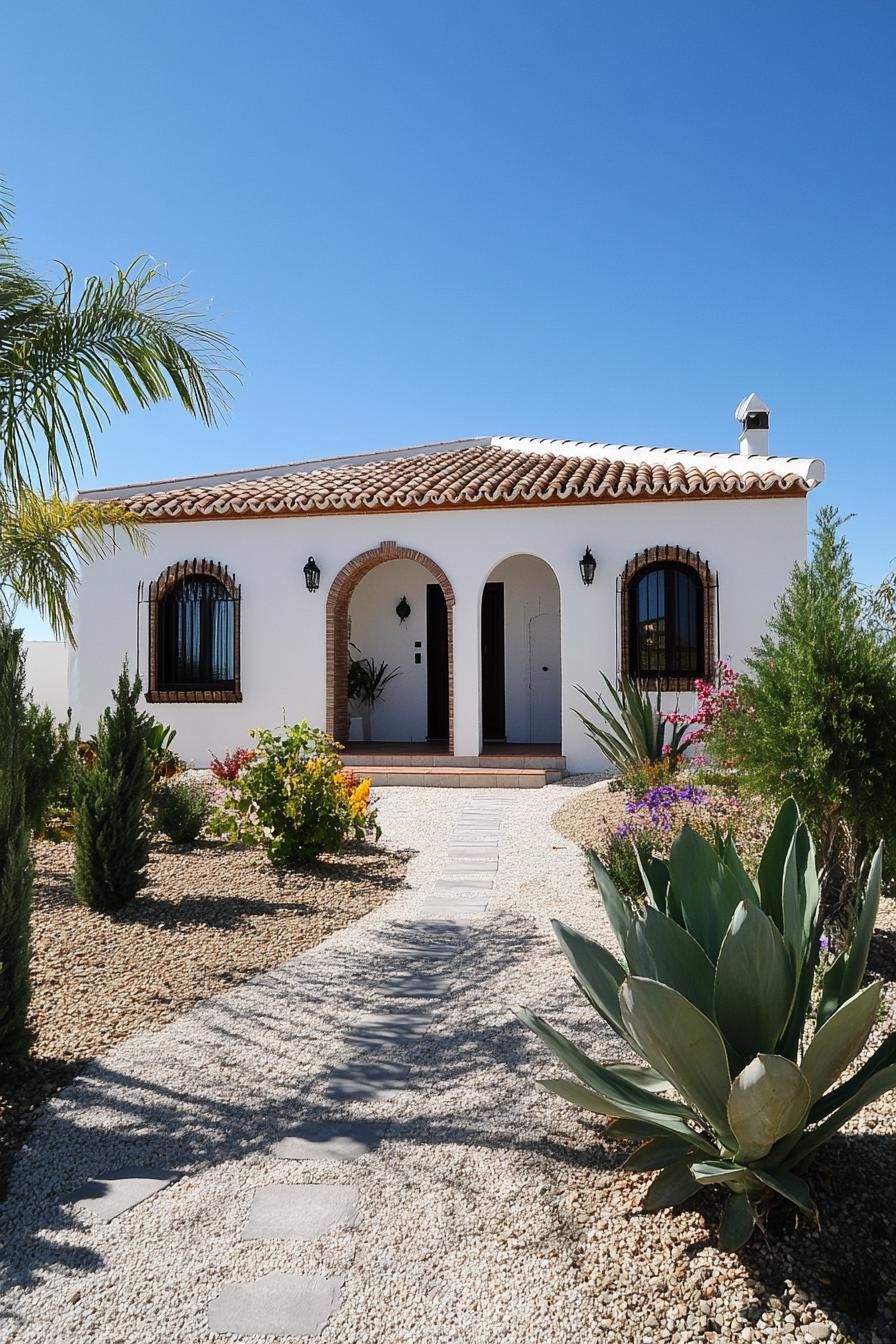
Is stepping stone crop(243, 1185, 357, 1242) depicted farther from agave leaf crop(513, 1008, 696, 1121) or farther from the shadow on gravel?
agave leaf crop(513, 1008, 696, 1121)

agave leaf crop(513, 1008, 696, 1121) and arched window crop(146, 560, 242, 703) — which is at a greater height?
arched window crop(146, 560, 242, 703)

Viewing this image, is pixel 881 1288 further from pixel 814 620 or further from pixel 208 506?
pixel 208 506

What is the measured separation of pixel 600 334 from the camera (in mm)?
11750

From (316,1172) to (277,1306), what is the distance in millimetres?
586

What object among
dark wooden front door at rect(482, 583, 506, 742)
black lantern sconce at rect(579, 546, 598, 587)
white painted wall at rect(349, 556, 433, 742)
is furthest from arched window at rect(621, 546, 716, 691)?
white painted wall at rect(349, 556, 433, 742)

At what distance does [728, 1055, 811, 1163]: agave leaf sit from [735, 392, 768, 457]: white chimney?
1289cm

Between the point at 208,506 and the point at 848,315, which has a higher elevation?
the point at 848,315

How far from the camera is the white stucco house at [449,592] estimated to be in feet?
38.1

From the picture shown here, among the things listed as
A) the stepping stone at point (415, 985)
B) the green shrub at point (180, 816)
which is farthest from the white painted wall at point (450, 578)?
the stepping stone at point (415, 985)

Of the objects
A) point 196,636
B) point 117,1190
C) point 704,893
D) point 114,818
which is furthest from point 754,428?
point 117,1190

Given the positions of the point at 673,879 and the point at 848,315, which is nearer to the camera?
the point at 673,879

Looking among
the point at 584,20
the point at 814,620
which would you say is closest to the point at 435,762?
the point at 814,620

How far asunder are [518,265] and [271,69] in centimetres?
405

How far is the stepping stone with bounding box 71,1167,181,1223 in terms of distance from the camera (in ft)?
8.13
